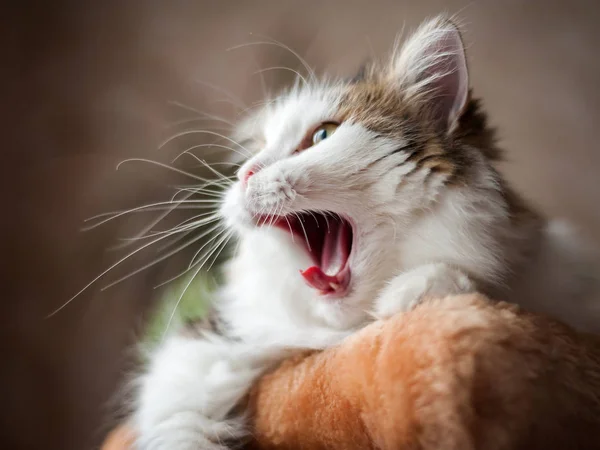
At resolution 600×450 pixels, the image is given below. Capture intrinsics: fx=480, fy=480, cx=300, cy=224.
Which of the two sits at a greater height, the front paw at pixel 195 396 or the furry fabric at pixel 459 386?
the furry fabric at pixel 459 386

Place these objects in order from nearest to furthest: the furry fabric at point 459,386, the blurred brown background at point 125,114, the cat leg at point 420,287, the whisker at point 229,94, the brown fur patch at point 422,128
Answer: the furry fabric at point 459,386 < the cat leg at point 420,287 < the brown fur patch at point 422,128 < the blurred brown background at point 125,114 < the whisker at point 229,94

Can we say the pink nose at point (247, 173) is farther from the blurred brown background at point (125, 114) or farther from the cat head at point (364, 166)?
the blurred brown background at point (125, 114)

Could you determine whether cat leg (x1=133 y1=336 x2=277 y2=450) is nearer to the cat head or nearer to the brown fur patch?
the cat head

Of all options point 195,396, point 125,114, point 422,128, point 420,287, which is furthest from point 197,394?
point 125,114

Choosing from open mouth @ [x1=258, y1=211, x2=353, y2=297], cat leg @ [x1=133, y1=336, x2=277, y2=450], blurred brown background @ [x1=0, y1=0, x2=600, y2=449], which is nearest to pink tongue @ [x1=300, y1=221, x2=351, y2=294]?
open mouth @ [x1=258, y1=211, x2=353, y2=297]

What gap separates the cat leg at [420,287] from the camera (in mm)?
581

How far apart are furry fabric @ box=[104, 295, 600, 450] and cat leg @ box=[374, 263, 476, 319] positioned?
67mm

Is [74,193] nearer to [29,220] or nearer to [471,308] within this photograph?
[29,220]

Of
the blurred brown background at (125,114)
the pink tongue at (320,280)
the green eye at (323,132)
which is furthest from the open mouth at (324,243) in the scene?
the blurred brown background at (125,114)

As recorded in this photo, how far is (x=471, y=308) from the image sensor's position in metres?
0.47

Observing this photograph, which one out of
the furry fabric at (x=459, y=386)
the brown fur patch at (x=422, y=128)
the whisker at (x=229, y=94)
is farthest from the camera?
the whisker at (x=229, y=94)

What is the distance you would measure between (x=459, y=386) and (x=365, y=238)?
0.29m

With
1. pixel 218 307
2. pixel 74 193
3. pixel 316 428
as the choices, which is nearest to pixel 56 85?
pixel 74 193

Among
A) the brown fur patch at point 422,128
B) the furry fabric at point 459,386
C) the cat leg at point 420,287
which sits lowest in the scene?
the furry fabric at point 459,386
